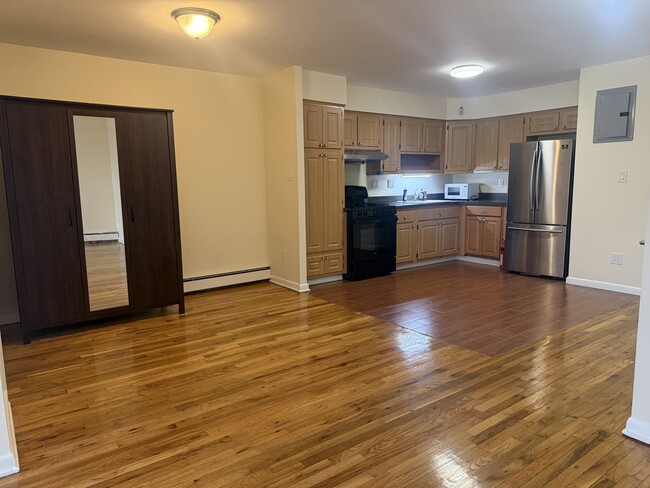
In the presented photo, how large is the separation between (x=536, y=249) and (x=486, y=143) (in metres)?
1.85

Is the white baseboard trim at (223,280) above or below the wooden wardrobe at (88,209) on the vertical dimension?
below

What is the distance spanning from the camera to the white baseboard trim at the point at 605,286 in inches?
184

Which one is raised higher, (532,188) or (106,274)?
(532,188)

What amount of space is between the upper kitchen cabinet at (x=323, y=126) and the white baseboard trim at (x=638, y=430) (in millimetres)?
3875

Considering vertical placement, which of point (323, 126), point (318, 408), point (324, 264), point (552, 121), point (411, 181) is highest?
point (552, 121)

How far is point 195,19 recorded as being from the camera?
119 inches

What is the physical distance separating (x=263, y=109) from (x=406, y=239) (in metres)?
2.59

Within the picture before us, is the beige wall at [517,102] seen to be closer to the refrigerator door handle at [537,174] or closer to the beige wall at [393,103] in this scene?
the beige wall at [393,103]

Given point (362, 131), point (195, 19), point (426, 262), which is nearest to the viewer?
point (195, 19)

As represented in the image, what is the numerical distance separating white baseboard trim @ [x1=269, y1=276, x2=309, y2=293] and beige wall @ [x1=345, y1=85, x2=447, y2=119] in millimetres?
2386

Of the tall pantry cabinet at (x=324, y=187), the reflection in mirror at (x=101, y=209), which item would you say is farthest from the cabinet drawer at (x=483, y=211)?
the reflection in mirror at (x=101, y=209)

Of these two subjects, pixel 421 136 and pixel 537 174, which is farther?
pixel 421 136

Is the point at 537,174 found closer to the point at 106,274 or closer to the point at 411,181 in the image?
the point at 411,181

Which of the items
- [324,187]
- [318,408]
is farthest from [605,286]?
[318,408]
